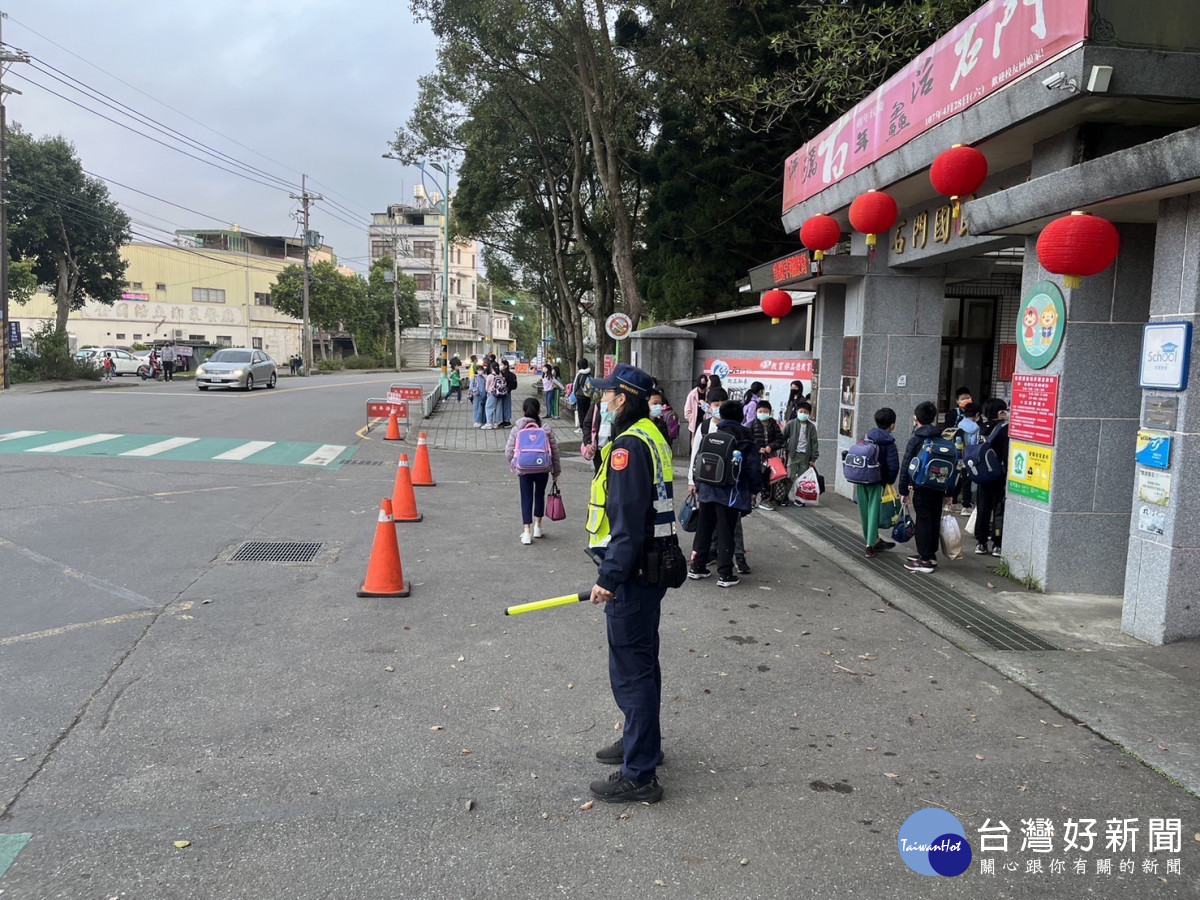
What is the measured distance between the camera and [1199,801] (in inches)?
152

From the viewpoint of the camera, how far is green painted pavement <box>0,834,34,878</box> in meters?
3.27

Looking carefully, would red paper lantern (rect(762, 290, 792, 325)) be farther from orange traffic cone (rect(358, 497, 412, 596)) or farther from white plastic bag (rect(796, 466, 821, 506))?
orange traffic cone (rect(358, 497, 412, 596))

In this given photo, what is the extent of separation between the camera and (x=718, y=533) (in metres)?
7.53

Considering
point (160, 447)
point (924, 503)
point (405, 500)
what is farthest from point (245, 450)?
point (924, 503)

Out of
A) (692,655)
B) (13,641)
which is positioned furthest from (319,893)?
(13,641)

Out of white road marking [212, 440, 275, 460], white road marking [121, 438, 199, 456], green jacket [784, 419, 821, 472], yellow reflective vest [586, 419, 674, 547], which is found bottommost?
white road marking [212, 440, 275, 460]

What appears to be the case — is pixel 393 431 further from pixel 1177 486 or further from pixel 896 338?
pixel 1177 486

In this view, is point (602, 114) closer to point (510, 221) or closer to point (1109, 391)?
point (1109, 391)

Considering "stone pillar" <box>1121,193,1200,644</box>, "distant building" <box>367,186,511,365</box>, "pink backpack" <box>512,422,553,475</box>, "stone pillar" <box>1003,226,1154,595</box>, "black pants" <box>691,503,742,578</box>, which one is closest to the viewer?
"stone pillar" <box>1121,193,1200,644</box>

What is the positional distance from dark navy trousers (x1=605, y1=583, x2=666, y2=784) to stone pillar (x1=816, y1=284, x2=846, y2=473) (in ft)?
33.7

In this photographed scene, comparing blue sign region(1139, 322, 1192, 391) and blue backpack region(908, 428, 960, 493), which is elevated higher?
blue sign region(1139, 322, 1192, 391)

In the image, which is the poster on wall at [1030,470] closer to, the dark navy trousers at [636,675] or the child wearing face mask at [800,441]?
the child wearing face mask at [800,441]

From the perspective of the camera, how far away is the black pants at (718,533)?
7461 mm

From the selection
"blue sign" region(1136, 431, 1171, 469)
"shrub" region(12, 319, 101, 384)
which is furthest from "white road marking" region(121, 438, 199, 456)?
"shrub" region(12, 319, 101, 384)
